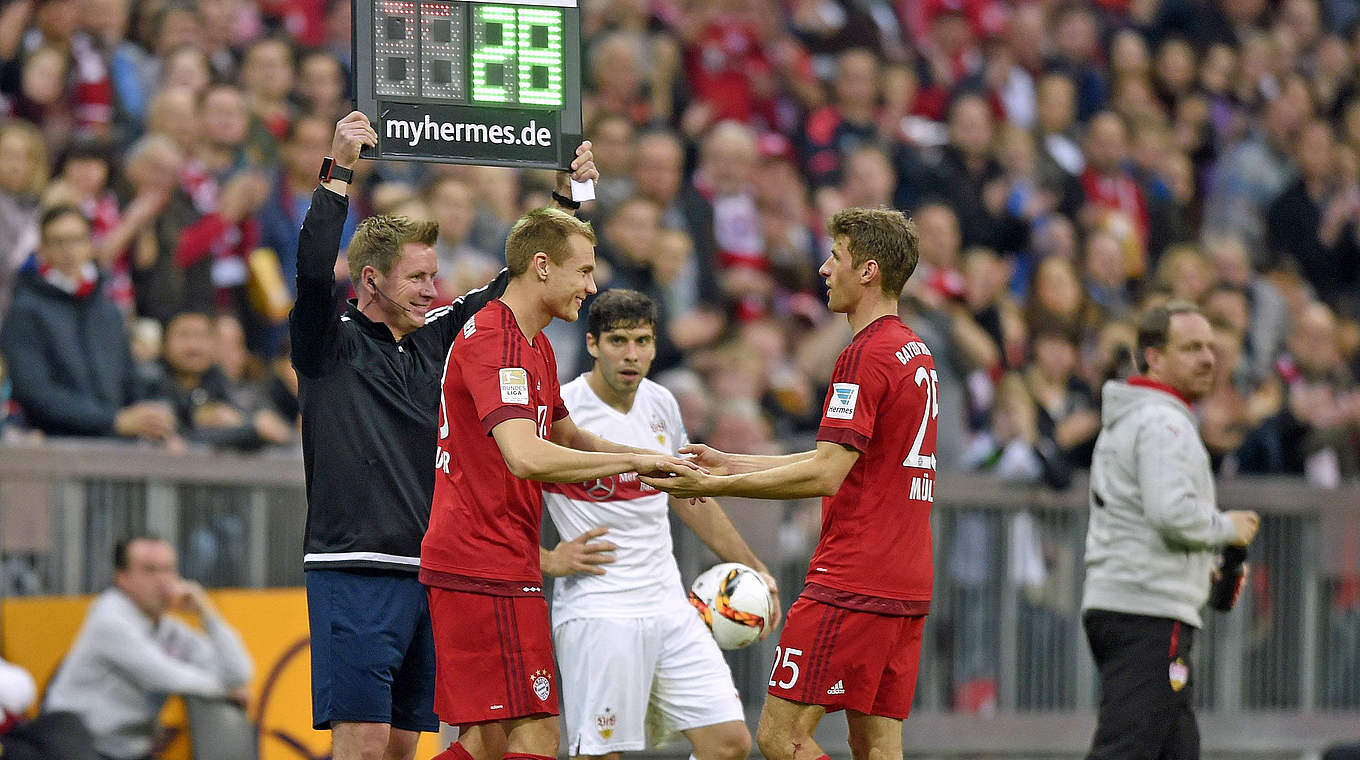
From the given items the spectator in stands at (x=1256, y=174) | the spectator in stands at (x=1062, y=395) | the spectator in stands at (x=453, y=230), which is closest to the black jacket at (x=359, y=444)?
the spectator in stands at (x=453, y=230)

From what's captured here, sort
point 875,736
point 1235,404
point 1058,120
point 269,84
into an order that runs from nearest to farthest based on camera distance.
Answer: point 875,736 → point 269,84 → point 1235,404 → point 1058,120

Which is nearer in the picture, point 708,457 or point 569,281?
point 569,281

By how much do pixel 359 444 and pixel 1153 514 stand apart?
151 inches

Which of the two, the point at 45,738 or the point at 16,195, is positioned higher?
the point at 16,195

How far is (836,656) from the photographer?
A: 7094mm

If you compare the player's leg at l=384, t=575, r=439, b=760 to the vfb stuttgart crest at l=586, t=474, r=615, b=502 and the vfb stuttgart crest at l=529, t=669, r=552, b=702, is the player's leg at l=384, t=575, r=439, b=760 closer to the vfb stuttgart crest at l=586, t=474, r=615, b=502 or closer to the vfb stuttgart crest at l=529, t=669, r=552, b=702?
the vfb stuttgart crest at l=529, t=669, r=552, b=702

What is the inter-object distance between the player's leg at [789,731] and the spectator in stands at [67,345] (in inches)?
175

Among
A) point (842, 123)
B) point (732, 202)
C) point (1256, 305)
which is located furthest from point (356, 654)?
point (1256, 305)

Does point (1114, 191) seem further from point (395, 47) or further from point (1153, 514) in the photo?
point (395, 47)

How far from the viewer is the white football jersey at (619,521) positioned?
8.66 metres

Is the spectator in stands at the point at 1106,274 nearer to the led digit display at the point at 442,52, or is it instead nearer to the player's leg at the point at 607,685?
the player's leg at the point at 607,685

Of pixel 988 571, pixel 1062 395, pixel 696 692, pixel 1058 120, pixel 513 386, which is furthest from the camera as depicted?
pixel 1058 120

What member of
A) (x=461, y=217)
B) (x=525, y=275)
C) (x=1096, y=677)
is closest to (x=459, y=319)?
(x=525, y=275)

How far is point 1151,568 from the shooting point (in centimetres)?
916
